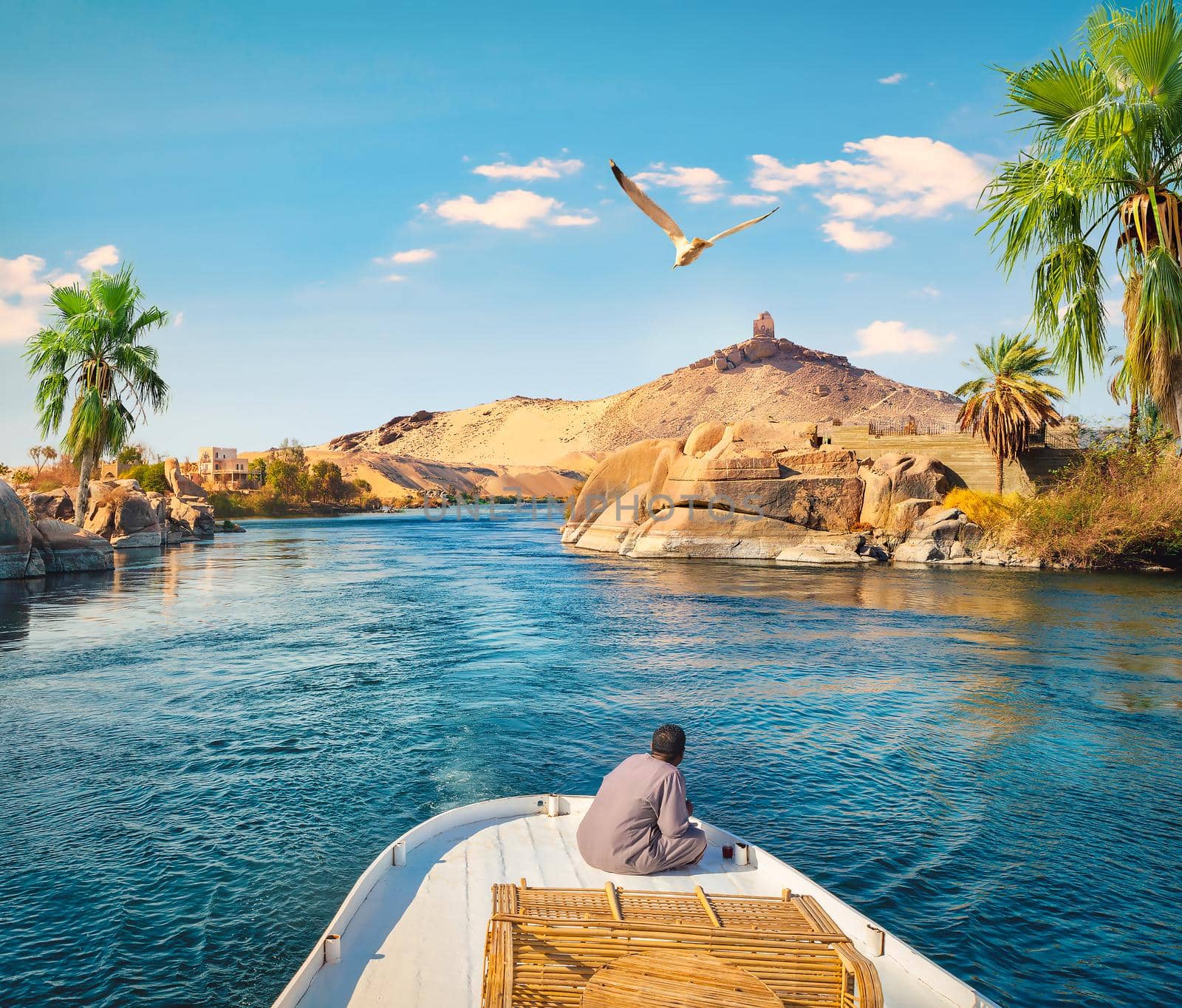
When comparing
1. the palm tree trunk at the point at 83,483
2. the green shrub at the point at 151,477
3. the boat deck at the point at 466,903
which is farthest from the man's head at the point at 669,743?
the green shrub at the point at 151,477

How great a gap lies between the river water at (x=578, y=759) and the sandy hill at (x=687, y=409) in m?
101

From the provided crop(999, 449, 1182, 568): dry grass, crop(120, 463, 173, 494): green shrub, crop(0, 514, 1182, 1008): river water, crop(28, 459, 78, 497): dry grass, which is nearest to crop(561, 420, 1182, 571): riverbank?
crop(999, 449, 1182, 568): dry grass

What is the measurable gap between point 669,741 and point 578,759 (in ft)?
13.2

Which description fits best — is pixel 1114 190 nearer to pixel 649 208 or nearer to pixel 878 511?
pixel 649 208

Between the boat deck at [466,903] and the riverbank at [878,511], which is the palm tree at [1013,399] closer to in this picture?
the riverbank at [878,511]

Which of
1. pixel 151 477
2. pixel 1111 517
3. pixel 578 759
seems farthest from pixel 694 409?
pixel 578 759

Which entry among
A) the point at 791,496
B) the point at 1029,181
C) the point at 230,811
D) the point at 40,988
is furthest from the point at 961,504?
the point at 40,988

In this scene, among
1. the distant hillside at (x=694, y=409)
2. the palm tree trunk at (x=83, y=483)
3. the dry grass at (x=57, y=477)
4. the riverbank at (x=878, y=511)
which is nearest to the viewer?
the riverbank at (x=878, y=511)

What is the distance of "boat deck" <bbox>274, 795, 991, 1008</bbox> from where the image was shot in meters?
3.71

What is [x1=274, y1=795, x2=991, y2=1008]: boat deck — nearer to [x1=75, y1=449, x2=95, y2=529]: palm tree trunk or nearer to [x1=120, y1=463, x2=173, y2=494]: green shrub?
[x1=75, y1=449, x2=95, y2=529]: palm tree trunk

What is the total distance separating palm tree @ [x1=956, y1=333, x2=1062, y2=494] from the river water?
14.6 meters

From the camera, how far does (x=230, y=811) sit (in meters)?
7.52

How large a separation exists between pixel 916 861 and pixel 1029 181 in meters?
12.7

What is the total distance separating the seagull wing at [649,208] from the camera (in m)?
11.6
